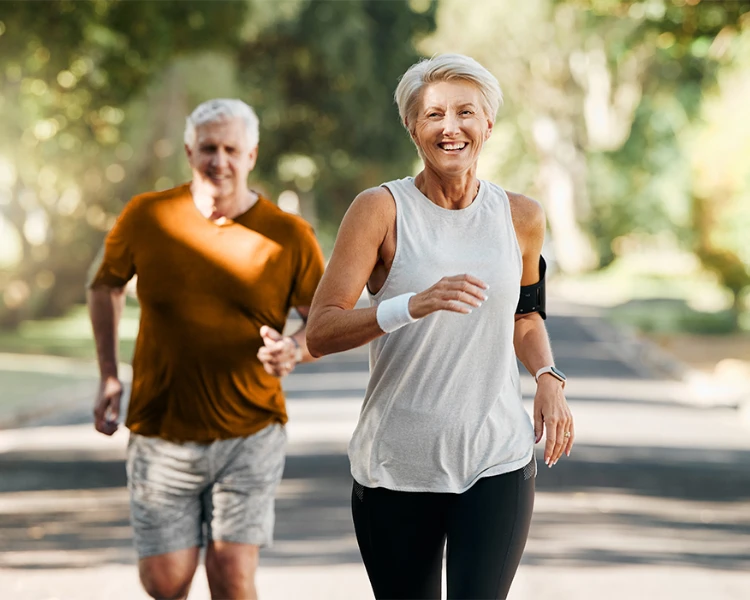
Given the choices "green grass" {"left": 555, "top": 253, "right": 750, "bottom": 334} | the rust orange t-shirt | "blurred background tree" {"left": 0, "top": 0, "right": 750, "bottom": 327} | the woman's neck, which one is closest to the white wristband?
the woman's neck

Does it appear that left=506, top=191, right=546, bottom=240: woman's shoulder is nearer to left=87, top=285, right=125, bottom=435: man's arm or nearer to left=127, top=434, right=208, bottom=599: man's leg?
left=127, top=434, right=208, bottom=599: man's leg

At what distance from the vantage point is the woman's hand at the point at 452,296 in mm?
3814

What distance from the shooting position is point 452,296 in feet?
12.5

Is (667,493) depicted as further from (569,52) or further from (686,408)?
(569,52)

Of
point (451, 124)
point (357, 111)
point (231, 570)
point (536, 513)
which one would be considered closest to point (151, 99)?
point (357, 111)

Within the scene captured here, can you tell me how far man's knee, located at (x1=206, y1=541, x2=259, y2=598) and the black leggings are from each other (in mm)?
1214

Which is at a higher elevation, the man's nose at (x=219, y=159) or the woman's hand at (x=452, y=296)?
the man's nose at (x=219, y=159)

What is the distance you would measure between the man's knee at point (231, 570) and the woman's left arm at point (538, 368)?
56.6 inches

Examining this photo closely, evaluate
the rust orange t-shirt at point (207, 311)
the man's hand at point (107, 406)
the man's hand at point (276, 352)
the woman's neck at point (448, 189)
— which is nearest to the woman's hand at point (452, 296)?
the woman's neck at point (448, 189)

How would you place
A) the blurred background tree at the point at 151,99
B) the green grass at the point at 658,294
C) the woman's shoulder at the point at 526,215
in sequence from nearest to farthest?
the woman's shoulder at the point at 526,215, the blurred background tree at the point at 151,99, the green grass at the point at 658,294

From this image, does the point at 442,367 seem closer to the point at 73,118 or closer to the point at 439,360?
the point at 439,360

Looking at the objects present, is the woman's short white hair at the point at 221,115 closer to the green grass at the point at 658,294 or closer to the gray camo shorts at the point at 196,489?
the gray camo shorts at the point at 196,489

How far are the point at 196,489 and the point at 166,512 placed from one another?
0.13 meters

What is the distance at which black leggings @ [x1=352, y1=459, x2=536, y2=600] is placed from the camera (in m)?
4.25
